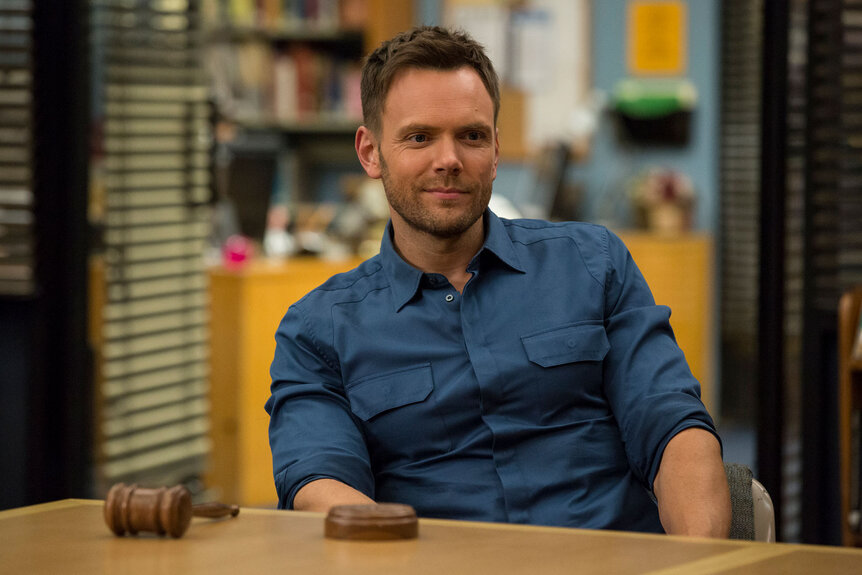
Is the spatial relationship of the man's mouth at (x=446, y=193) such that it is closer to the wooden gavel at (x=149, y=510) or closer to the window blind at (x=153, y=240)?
the wooden gavel at (x=149, y=510)

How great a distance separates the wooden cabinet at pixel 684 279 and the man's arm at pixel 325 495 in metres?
4.01

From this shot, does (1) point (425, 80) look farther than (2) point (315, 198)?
No

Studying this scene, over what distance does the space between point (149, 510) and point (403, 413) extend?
59 cm

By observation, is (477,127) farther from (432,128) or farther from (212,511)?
(212,511)

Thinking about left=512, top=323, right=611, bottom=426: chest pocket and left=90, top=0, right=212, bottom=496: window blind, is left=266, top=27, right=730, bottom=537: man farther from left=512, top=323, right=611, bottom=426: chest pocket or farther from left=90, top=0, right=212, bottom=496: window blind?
left=90, top=0, right=212, bottom=496: window blind

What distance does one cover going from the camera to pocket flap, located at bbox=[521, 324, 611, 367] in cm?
171

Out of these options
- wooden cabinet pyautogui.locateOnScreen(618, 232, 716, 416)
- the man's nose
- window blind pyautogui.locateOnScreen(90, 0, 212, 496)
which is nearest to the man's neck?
the man's nose

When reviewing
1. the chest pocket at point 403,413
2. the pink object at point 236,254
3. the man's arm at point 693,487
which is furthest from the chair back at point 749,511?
the pink object at point 236,254

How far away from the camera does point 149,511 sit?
3.82 ft

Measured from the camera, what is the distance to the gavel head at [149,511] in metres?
1.16

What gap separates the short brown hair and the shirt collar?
0.55 feet

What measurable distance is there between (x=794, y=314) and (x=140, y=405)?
2.07 meters

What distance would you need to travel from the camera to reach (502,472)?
1680mm

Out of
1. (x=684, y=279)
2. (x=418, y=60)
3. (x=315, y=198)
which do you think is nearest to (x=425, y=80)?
(x=418, y=60)
